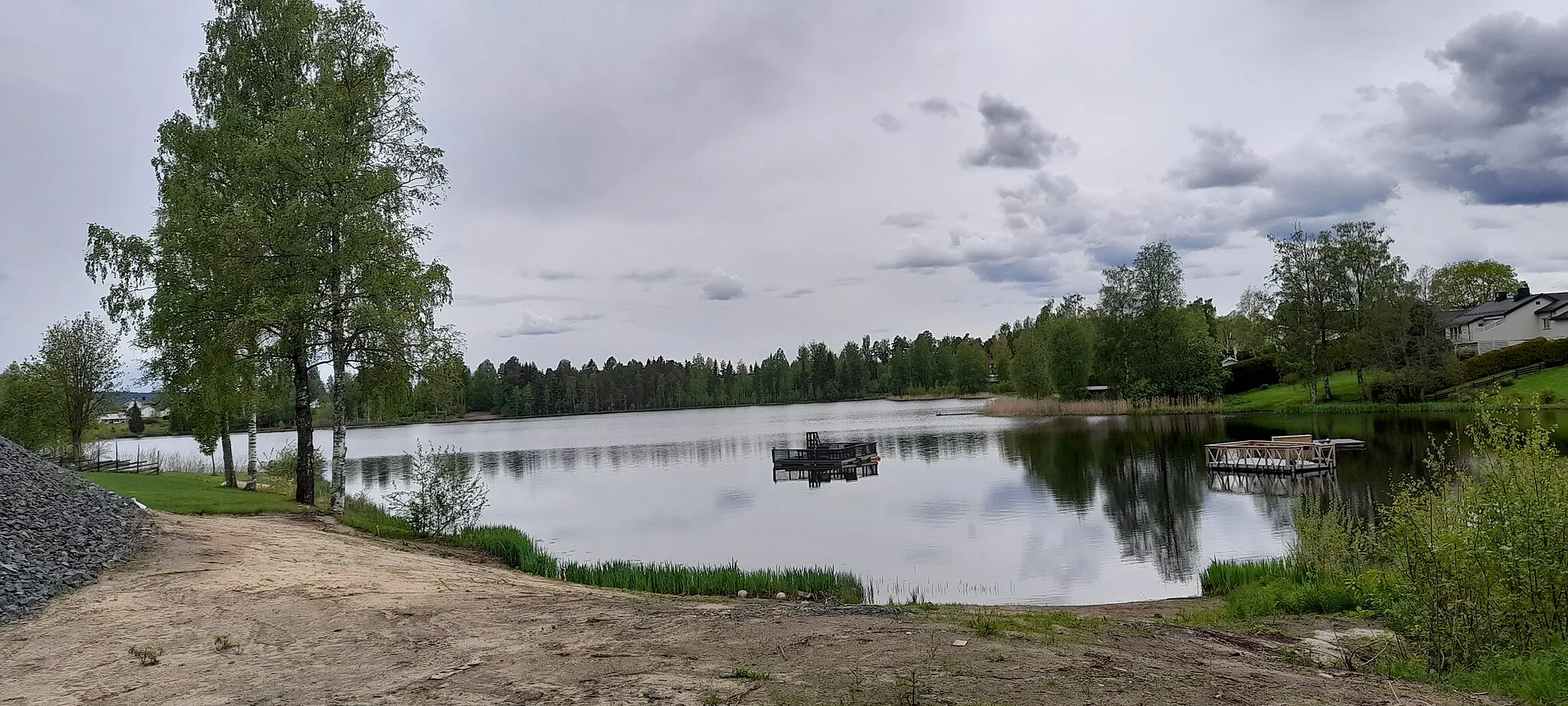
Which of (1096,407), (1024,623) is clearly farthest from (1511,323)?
(1024,623)

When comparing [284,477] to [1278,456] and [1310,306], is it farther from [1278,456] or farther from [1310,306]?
[1310,306]

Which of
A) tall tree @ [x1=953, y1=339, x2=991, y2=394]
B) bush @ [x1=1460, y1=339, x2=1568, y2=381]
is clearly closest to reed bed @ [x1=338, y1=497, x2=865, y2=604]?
bush @ [x1=1460, y1=339, x2=1568, y2=381]

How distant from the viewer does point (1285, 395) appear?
→ 58.9 meters

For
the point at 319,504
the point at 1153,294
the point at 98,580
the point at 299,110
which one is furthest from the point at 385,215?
the point at 1153,294

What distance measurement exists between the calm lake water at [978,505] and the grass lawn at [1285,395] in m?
6.96

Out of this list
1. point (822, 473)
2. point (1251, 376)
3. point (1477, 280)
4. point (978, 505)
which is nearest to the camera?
point (978, 505)

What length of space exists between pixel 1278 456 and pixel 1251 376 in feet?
137

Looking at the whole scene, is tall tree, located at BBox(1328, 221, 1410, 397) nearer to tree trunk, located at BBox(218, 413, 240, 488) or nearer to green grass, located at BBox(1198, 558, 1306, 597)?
green grass, located at BBox(1198, 558, 1306, 597)

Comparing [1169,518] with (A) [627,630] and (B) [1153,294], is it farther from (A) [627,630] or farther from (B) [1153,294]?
(B) [1153,294]

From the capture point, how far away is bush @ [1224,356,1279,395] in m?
65.3

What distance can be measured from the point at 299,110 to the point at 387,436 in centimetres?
7541

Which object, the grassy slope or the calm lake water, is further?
the grassy slope

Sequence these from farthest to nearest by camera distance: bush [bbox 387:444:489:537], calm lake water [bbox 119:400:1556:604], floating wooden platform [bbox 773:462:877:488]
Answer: floating wooden platform [bbox 773:462:877:488] < bush [bbox 387:444:489:537] < calm lake water [bbox 119:400:1556:604]

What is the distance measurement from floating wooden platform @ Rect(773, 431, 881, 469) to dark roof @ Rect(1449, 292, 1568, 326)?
50.9 meters
